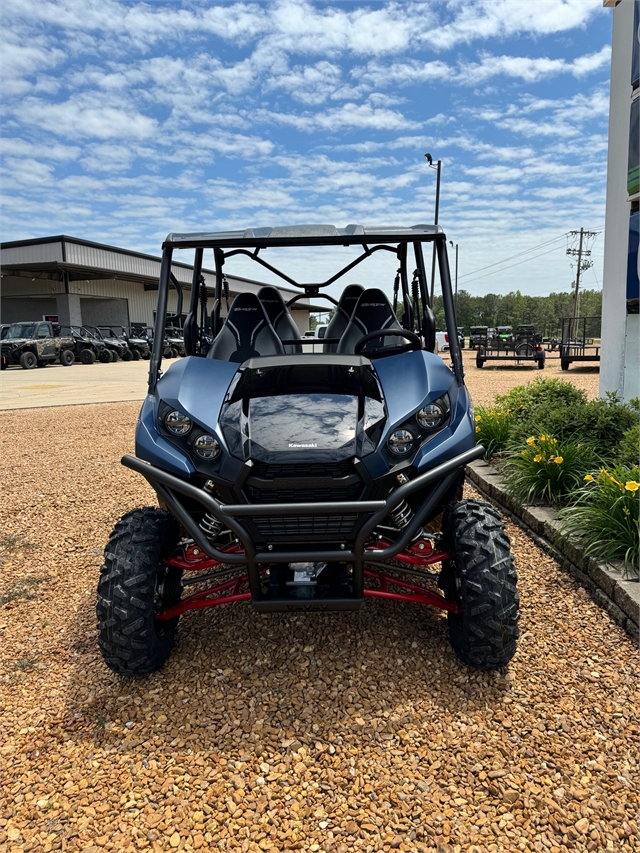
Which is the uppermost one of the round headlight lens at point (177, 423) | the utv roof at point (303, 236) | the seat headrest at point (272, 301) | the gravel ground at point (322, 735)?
the utv roof at point (303, 236)

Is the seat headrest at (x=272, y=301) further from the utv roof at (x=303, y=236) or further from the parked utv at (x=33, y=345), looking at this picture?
the parked utv at (x=33, y=345)

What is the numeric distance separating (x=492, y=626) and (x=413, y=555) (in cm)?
40

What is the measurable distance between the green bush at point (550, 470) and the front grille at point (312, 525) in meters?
2.15

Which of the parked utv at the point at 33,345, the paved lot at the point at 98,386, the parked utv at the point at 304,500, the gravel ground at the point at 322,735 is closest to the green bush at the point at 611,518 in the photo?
the gravel ground at the point at 322,735

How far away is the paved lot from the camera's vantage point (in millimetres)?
11945

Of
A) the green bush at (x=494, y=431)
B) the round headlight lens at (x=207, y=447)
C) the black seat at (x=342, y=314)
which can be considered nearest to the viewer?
the round headlight lens at (x=207, y=447)

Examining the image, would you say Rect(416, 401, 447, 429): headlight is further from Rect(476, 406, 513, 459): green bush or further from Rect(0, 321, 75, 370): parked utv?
Rect(0, 321, 75, 370): parked utv

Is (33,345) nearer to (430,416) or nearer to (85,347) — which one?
(85,347)

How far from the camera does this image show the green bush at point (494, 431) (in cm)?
552

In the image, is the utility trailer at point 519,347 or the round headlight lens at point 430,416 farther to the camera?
the utility trailer at point 519,347

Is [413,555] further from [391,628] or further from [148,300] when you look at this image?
[148,300]

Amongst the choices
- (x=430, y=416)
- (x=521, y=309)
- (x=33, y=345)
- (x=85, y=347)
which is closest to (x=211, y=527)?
(x=430, y=416)

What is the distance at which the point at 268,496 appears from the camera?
230 cm

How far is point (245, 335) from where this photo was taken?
135 inches
